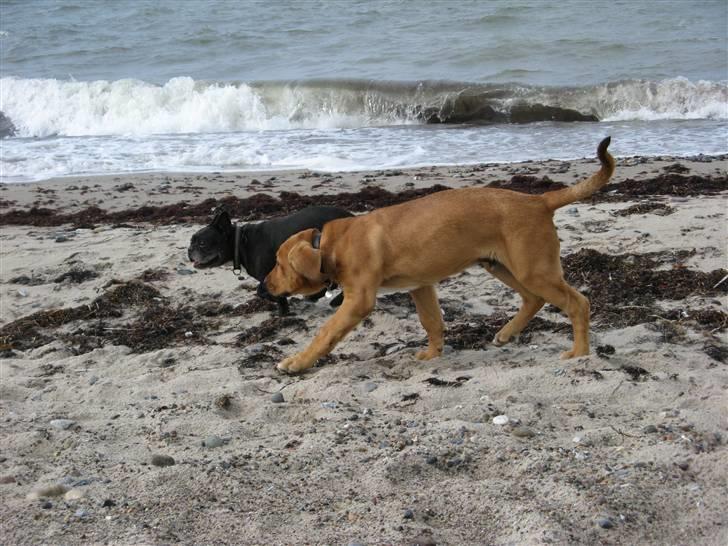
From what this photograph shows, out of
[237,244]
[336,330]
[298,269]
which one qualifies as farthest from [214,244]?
[336,330]

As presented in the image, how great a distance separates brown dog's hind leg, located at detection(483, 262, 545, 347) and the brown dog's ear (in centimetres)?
106

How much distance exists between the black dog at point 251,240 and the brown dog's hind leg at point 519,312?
1.64 meters

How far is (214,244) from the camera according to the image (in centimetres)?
671

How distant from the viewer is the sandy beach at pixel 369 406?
10.2 ft

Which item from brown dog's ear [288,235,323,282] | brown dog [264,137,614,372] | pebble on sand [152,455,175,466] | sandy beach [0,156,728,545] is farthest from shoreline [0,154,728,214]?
pebble on sand [152,455,175,466]

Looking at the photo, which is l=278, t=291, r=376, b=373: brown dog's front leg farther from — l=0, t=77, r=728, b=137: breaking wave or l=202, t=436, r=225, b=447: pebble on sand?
l=0, t=77, r=728, b=137: breaking wave

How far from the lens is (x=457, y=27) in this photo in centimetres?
2467

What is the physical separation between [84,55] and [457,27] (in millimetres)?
10882

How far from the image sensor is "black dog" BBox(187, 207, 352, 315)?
6.53 meters

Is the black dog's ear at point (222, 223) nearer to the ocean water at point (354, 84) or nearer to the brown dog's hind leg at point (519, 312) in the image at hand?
the brown dog's hind leg at point (519, 312)

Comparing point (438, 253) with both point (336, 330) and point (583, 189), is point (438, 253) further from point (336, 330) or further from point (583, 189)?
point (583, 189)

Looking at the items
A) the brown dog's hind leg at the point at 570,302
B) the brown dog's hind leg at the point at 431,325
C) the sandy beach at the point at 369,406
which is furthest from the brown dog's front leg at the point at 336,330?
the brown dog's hind leg at the point at 570,302

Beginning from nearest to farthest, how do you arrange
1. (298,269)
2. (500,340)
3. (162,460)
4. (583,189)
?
(162,460), (583,189), (298,269), (500,340)

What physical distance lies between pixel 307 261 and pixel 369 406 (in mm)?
1156
